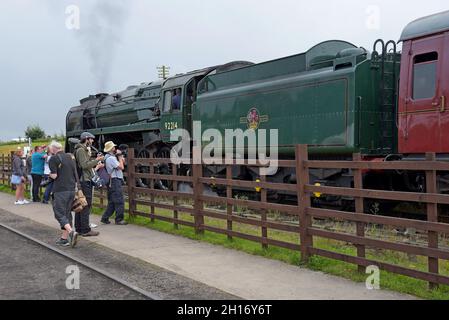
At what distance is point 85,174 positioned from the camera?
→ 32.4 feet

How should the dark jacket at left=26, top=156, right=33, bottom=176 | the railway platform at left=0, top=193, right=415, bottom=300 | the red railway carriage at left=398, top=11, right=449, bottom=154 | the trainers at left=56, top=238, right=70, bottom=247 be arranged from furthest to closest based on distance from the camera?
the dark jacket at left=26, top=156, right=33, bottom=176 → the trainers at left=56, top=238, right=70, bottom=247 → the red railway carriage at left=398, top=11, right=449, bottom=154 → the railway platform at left=0, top=193, right=415, bottom=300

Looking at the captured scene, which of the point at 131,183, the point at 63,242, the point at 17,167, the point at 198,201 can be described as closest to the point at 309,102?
the point at 198,201

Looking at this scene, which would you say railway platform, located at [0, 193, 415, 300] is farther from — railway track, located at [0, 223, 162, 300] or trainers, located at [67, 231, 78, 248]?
railway track, located at [0, 223, 162, 300]

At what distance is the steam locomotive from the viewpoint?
8.51 meters

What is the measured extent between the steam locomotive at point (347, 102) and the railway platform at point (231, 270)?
286 cm

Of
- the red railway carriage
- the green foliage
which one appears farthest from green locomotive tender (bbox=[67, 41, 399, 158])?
the green foliage

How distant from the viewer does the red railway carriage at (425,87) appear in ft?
27.1

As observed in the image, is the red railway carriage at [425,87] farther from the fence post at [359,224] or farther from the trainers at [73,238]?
the trainers at [73,238]

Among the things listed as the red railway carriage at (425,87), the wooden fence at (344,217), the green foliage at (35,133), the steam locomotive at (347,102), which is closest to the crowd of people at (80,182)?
the wooden fence at (344,217)

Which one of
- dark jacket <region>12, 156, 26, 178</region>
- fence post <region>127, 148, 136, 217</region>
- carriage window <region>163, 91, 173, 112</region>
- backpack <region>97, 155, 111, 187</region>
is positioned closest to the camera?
backpack <region>97, 155, 111, 187</region>

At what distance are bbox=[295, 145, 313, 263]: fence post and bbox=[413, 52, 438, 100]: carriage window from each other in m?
2.97

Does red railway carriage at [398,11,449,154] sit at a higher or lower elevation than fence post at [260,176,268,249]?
higher
